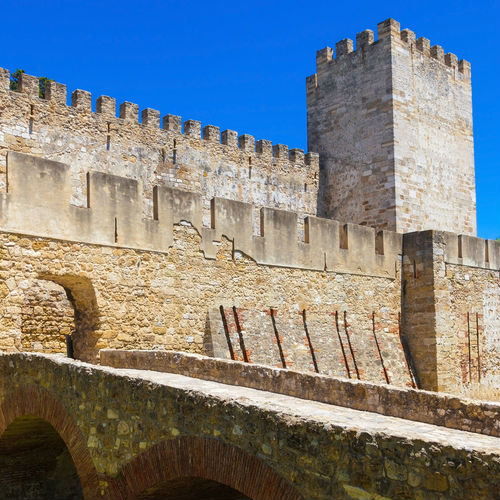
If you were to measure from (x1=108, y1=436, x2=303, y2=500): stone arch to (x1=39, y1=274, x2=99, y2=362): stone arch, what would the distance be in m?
4.07

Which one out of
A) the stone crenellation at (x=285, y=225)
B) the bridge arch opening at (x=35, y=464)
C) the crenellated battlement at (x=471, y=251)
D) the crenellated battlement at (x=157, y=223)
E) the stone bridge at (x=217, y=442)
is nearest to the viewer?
the stone bridge at (x=217, y=442)

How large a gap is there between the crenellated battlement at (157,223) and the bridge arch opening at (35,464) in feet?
9.04

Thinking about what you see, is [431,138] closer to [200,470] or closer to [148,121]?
[148,121]

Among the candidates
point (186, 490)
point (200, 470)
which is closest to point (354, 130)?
point (186, 490)

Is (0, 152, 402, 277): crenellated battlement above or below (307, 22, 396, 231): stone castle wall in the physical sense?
below

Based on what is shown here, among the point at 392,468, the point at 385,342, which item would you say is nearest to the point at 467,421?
the point at 392,468

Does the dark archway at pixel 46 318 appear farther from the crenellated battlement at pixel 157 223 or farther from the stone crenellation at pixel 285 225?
the crenellated battlement at pixel 157 223

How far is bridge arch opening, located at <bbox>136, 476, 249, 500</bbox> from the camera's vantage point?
19.0ft

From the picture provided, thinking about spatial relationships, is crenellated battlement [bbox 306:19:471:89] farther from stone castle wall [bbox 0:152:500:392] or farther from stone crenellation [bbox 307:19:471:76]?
stone castle wall [bbox 0:152:500:392]

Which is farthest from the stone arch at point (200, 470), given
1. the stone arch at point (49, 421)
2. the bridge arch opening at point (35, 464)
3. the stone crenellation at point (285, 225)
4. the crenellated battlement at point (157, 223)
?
the crenellated battlement at point (157, 223)

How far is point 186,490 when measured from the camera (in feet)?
19.7

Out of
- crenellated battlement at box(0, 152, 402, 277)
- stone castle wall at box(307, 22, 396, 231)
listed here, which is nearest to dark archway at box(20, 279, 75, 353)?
crenellated battlement at box(0, 152, 402, 277)

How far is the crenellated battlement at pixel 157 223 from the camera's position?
946 centimetres

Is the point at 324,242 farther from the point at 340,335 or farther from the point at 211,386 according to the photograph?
the point at 211,386
